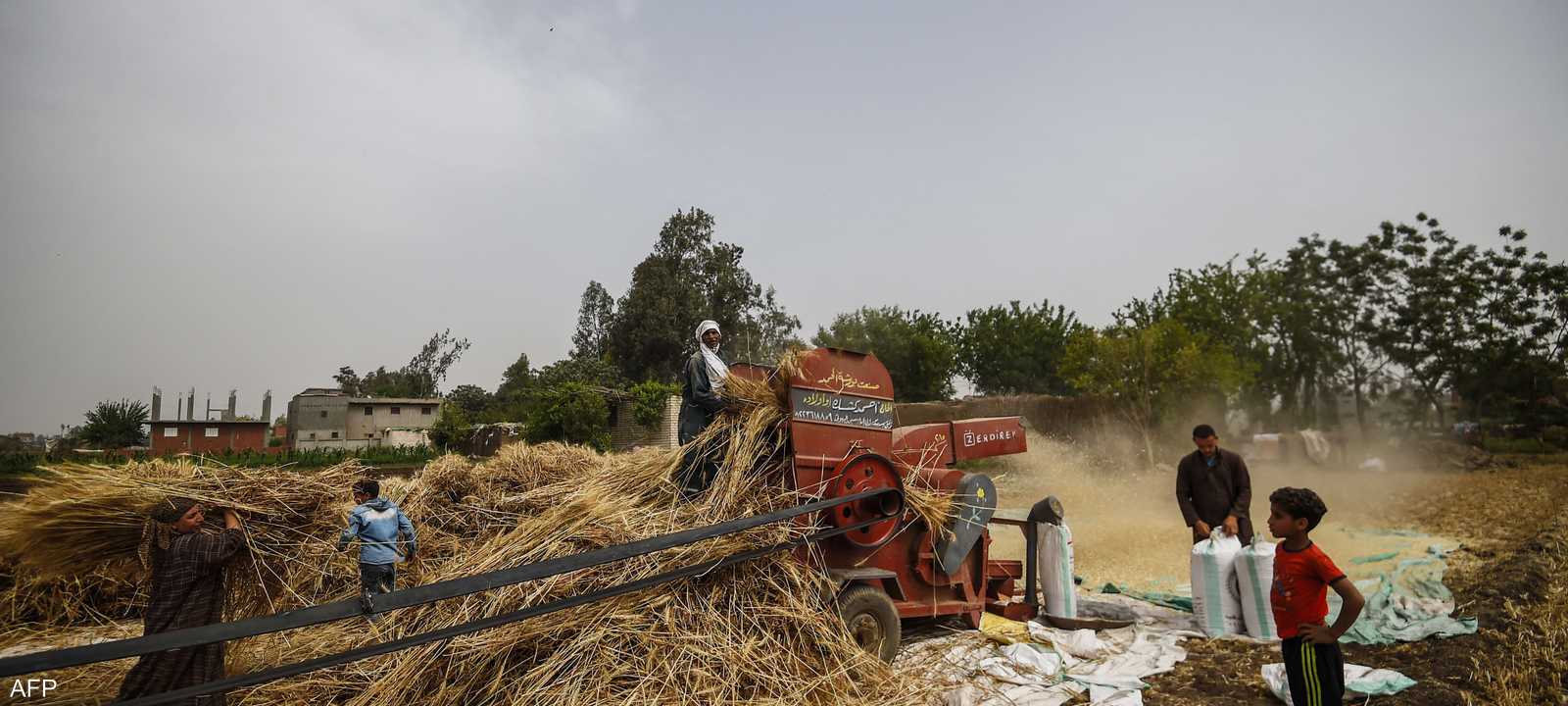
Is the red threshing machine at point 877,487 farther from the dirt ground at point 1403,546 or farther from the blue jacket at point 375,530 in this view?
the blue jacket at point 375,530

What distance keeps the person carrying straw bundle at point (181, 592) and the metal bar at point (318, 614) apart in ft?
5.19

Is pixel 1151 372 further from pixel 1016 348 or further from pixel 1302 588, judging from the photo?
pixel 1302 588

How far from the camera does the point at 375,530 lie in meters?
6.05

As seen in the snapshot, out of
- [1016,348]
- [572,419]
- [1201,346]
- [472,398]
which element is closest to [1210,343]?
[1201,346]

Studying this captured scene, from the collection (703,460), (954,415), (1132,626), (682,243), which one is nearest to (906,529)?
(703,460)

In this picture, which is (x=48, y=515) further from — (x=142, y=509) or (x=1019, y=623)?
(x=1019, y=623)

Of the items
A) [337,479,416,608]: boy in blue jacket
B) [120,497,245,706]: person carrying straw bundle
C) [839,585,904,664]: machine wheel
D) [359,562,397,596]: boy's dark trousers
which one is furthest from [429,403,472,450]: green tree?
[839,585,904,664]: machine wheel

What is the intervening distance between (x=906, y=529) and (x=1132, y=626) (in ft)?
7.96

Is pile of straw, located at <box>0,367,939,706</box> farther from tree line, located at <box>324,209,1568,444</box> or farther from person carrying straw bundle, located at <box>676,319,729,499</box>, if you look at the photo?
tree line, located at <box>324,209,1568,444</box>

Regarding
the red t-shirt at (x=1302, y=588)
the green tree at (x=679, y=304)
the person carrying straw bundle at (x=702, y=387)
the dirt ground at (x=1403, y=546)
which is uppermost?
the green tree at (x=679, y=304)

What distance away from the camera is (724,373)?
5402mm

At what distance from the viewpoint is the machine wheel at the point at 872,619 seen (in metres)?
4.79

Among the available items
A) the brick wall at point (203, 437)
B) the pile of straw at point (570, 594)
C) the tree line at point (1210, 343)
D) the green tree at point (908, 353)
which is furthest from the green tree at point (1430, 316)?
the brick wall at point (203, 437)
